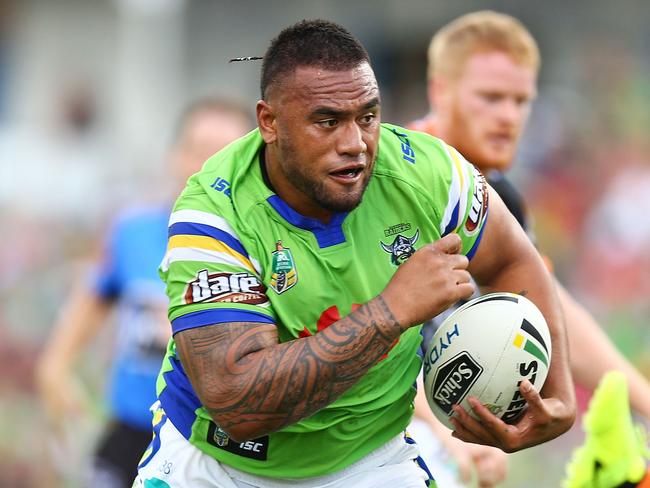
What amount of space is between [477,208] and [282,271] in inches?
29.7

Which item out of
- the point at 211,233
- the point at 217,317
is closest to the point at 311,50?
the point at 211,233

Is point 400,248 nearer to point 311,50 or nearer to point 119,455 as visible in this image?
point 311,50

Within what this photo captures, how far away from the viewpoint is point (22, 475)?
9.77m

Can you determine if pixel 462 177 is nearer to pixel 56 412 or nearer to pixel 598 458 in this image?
pixel 598 458

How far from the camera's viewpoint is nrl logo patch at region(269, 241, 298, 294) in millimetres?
3707

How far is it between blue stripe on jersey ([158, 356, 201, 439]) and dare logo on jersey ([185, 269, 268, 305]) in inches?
18.9

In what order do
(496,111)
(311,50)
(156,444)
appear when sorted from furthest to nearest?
(496,111) < (156,444) < (311,50)

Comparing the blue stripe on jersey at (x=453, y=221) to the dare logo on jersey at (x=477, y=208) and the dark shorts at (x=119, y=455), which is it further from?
the dark shorts at (x=119, y=455)

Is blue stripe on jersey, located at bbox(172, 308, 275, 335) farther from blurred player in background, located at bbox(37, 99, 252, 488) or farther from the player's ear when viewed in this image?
blurred player in background, located at bbox(37, 99, 252, 488)

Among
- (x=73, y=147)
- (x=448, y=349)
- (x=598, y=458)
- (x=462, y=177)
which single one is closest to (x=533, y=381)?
(x=448, y=349)

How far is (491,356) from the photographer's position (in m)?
3.89

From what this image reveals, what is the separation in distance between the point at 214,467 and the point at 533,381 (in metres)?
1.12

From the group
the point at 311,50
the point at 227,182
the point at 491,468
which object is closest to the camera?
the point at 311,50

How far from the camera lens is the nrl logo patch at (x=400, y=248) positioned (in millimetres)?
3873
